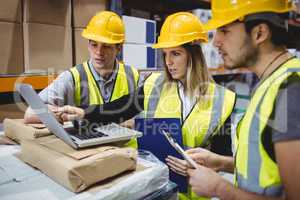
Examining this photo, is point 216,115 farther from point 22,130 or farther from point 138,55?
point 138,55

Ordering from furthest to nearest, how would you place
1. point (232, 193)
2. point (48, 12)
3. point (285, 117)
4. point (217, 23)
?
point (48, 12) → point (217, 23) → point (232, 193) → point (285, 117)

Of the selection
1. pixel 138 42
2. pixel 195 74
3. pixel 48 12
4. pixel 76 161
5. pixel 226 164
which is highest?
pixel 48 12

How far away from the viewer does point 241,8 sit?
720mm

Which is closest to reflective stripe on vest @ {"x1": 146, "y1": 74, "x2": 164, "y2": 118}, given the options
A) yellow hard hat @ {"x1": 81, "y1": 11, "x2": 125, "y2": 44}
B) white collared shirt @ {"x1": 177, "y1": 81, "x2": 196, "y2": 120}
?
white collared shirt @ {"x1": 177, "y1": 81, "x2": 196, "y2": 120}

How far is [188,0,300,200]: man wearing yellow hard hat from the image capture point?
571 millimetres

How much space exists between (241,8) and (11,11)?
3.90 feet

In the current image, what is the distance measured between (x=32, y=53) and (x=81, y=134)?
81cm

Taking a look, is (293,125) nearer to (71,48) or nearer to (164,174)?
(164,174)

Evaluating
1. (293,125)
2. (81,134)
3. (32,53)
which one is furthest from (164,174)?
(32,53)

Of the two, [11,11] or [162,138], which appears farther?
[11,11]

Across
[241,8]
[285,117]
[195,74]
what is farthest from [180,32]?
[285,117]

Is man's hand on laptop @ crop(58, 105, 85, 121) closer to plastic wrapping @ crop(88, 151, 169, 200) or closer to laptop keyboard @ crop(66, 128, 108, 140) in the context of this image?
laptop keyboard @ crop(66, 128, 108, 140)

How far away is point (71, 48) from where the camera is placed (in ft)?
5.44

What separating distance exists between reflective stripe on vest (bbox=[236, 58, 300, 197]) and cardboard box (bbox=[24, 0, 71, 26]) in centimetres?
124
